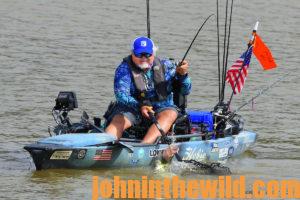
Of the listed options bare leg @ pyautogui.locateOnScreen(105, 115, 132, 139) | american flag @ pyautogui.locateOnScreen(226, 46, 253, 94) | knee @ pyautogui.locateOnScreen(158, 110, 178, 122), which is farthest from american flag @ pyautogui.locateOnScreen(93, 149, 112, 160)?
american flag @ pyautogui.locateOnScreen(226, 46, 253, 94)

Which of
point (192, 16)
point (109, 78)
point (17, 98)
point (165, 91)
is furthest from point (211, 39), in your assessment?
point (165, 91)

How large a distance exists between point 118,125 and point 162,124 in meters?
0.61

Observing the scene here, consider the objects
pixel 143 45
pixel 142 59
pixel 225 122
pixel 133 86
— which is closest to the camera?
pixel 143 45

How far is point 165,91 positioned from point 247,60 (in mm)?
2173

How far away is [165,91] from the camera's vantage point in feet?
48.4

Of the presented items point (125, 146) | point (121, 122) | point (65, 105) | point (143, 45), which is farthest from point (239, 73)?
point (125, 146)

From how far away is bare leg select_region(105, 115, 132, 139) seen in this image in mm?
14172

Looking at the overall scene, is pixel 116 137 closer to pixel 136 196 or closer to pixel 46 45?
pixel 136 196

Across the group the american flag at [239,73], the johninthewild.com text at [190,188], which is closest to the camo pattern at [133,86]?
the johninthewild.com text at [190,188]

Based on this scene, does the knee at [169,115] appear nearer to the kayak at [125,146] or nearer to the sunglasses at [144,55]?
the kayak at [125,146]

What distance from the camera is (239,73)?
16547mm

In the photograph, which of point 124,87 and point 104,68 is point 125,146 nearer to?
point 124,87

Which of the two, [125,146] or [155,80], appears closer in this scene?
[125,146]

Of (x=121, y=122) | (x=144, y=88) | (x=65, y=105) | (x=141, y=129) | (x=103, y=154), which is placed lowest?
(x=103, y=154)
